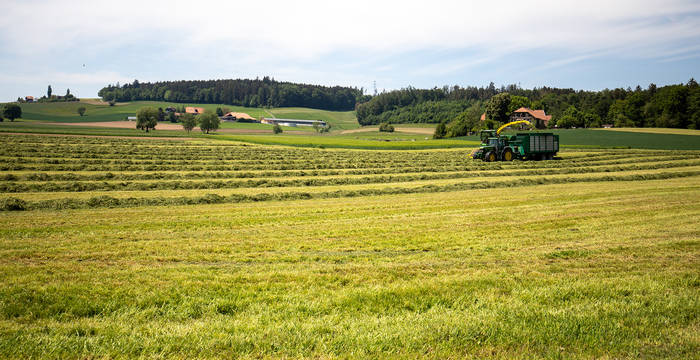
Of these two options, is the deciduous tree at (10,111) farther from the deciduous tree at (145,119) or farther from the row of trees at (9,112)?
the deciduous tree at (145,119)

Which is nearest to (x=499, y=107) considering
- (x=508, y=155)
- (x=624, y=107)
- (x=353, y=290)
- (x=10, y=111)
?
(x=624, y=107)

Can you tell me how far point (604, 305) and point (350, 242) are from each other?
6164mm

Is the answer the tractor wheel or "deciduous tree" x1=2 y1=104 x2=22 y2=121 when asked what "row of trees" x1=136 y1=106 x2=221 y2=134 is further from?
the tractor wheel

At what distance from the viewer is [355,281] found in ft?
25.2

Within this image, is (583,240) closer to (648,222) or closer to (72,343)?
(648,222)

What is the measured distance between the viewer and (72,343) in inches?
211

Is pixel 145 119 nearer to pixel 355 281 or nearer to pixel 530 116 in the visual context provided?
pixel 530 116

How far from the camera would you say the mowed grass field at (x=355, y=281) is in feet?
18.0

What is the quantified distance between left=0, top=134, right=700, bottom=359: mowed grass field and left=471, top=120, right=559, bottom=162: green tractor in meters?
25.5

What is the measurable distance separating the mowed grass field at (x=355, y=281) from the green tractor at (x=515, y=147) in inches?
1005

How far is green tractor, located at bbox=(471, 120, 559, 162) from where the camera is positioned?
4319 centimetres

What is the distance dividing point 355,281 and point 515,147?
4009cm

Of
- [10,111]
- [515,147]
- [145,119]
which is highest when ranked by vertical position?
[10,111]

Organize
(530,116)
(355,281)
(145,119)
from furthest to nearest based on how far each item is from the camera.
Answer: (530,116) < (145,119) < (355,281)
